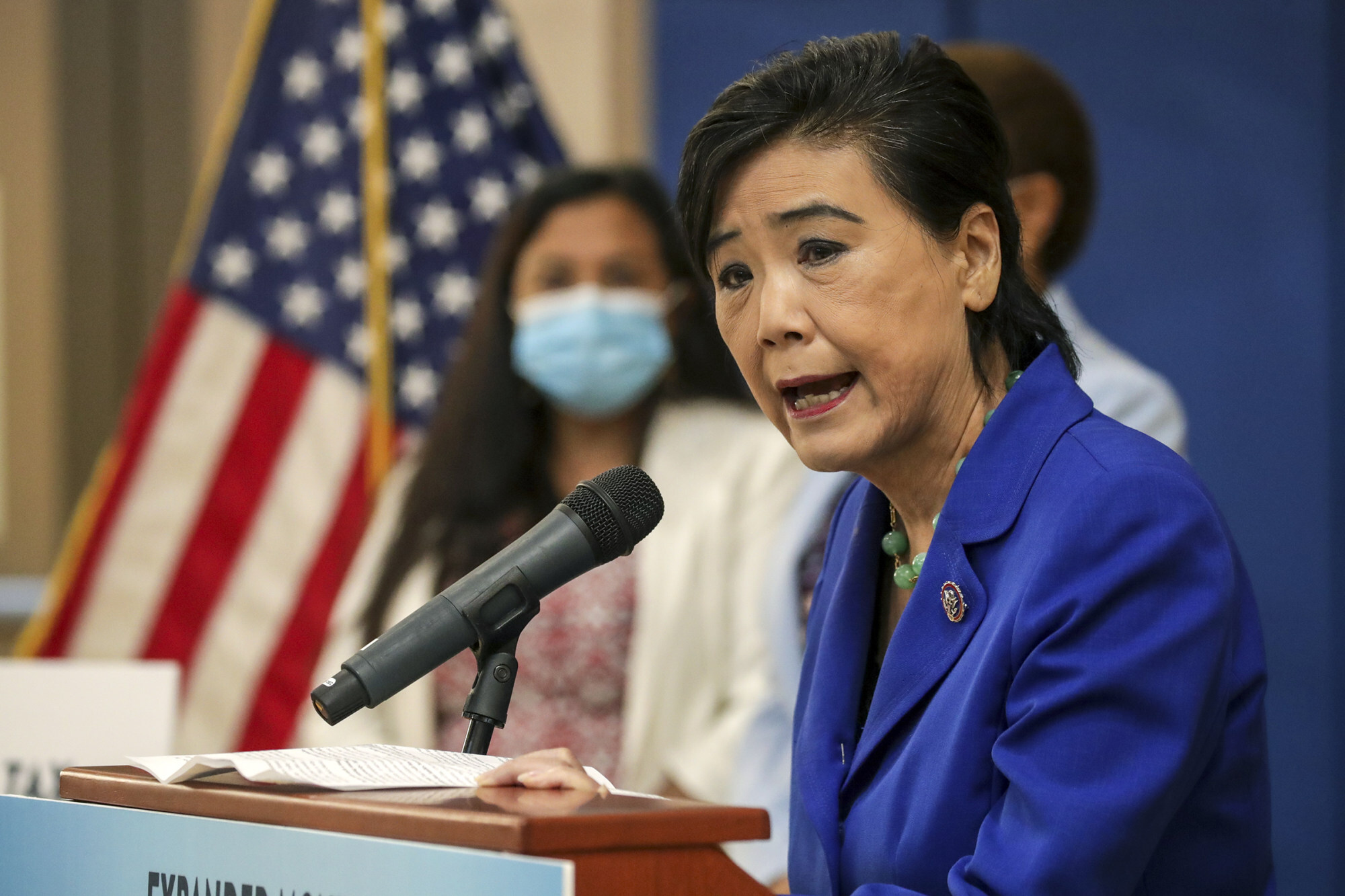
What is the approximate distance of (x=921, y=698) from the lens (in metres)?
1.51

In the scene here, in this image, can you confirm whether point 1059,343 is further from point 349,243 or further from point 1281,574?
point 349,243

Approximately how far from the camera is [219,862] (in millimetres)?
1219

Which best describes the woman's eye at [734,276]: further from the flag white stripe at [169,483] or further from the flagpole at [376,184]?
the flag white stripe at [169,483]

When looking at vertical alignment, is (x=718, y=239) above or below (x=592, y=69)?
below

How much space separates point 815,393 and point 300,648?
2.99 m

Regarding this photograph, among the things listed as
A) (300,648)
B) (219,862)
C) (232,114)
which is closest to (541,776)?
(219,862)

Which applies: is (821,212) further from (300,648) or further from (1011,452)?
(300,648)

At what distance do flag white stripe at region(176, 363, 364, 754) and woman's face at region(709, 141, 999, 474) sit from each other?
289 centimetres

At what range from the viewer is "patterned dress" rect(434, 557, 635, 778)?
128 inches

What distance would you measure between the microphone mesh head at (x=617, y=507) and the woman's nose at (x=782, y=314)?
220mm

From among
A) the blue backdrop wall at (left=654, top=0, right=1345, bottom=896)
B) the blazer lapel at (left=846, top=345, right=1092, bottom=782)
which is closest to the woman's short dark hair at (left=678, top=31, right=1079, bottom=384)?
the blazer lapel at (left=846, top=345, right=1092, bottom=782)

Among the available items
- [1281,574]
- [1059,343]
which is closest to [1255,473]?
[1281,574]

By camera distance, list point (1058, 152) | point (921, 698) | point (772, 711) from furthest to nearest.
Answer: point (772, 711)
point (1058, 152)
point (921, 698)

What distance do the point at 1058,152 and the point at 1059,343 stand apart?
95 cm
